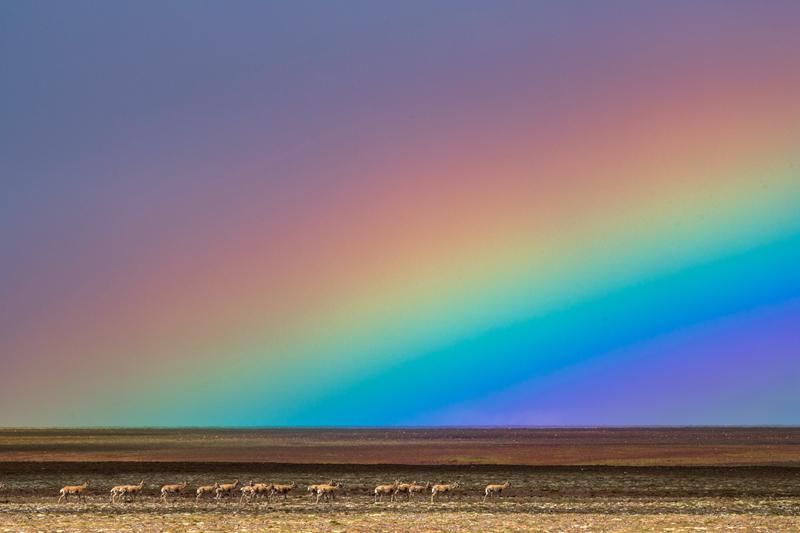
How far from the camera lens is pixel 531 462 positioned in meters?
93.3

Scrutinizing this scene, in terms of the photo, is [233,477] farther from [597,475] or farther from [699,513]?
[699,513]

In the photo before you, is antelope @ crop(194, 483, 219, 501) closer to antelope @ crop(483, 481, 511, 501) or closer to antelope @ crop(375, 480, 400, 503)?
antelope @ crop(375, 480, 400, 503)

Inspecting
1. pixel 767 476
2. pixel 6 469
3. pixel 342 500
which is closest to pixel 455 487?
pixel 342 500

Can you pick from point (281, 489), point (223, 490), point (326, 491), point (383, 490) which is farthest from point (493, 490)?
point (223, 490)

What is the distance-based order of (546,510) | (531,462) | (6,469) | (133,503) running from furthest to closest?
(531,462) < (6,469) < (133,503) < (546,510)

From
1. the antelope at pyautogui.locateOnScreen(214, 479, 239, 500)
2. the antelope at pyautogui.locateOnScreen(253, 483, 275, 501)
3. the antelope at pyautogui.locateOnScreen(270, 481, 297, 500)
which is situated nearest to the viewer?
the antelope at pyautogui.locateOnScreen(253, 483, 275, 501)

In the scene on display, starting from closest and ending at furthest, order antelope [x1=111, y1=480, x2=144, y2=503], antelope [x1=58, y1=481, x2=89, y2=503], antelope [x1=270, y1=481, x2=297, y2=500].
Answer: antelope [x1=111, y1=480, x2=144, y2=503] < antelope [x1=58, y1=481, x2=89, y2=503] < antelope [x1=270, y1=481, x2=297, y2=500]

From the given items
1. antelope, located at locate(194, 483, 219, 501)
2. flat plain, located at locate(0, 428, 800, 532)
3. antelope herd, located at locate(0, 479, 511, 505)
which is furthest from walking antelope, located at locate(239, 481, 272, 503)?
antelope, located at locate(194, 483, 219, 501)

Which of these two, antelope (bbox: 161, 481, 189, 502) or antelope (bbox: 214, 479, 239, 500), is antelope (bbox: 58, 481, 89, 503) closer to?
antelope (bbox: 161, 481, 189, 502)

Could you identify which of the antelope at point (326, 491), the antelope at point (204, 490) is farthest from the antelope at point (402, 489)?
the antelope at point (204, 490)

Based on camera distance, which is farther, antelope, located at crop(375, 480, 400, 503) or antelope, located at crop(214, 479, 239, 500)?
antelope, located at crop(214, 479, 239, 500)

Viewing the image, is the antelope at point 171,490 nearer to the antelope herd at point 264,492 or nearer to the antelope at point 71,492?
the antelope herd at point 264,492

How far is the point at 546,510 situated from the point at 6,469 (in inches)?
2038

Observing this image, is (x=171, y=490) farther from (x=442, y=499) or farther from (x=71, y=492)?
(x=442, y=499)
